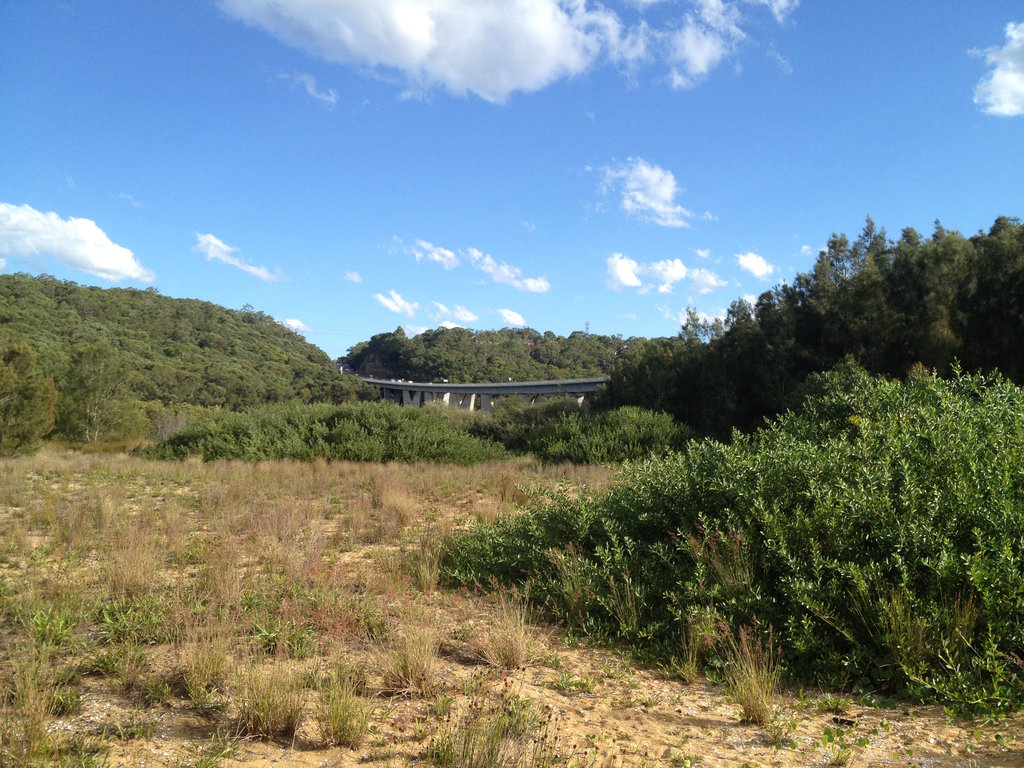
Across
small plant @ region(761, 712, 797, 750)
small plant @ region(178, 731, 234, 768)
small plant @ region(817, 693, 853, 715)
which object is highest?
small plant @ region(817, 693, 853, 715)

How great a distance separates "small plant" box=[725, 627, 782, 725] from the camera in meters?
3.25

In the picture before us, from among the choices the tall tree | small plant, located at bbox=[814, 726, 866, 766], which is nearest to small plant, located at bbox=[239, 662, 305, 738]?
small plant, located at bbox=[814, 726, 866, 766]

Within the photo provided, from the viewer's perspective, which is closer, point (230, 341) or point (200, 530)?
point (200, 530)

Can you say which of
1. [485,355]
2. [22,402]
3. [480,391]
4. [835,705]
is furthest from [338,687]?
[485,355]

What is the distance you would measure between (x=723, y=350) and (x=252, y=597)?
2524 centimetres

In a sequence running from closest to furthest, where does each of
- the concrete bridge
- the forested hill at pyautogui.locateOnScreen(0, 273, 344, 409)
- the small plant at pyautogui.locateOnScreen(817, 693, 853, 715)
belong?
the small plant at pyautogui.locateOnScreen(817, 693, 853, 715) < the forested hill at pyautogui.locateOnScreen(0, 273, 344, 409) < the concrete bridge

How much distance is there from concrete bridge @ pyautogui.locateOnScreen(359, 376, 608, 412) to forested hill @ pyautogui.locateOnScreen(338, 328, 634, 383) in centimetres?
410

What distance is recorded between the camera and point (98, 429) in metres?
38.4

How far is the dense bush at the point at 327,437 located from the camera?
2047 cm

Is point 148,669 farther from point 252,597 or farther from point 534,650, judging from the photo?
point 534,650

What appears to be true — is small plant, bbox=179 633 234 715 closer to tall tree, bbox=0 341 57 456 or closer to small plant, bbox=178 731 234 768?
small plant, bbox=178 731 234 768

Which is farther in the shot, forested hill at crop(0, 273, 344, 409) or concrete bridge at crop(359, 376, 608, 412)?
concrete bridge at crop(359, 376, 608, 412)

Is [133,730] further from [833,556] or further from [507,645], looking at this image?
[833,556]

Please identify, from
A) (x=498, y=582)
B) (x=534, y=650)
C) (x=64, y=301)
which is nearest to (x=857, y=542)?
(x=534, y=650)
